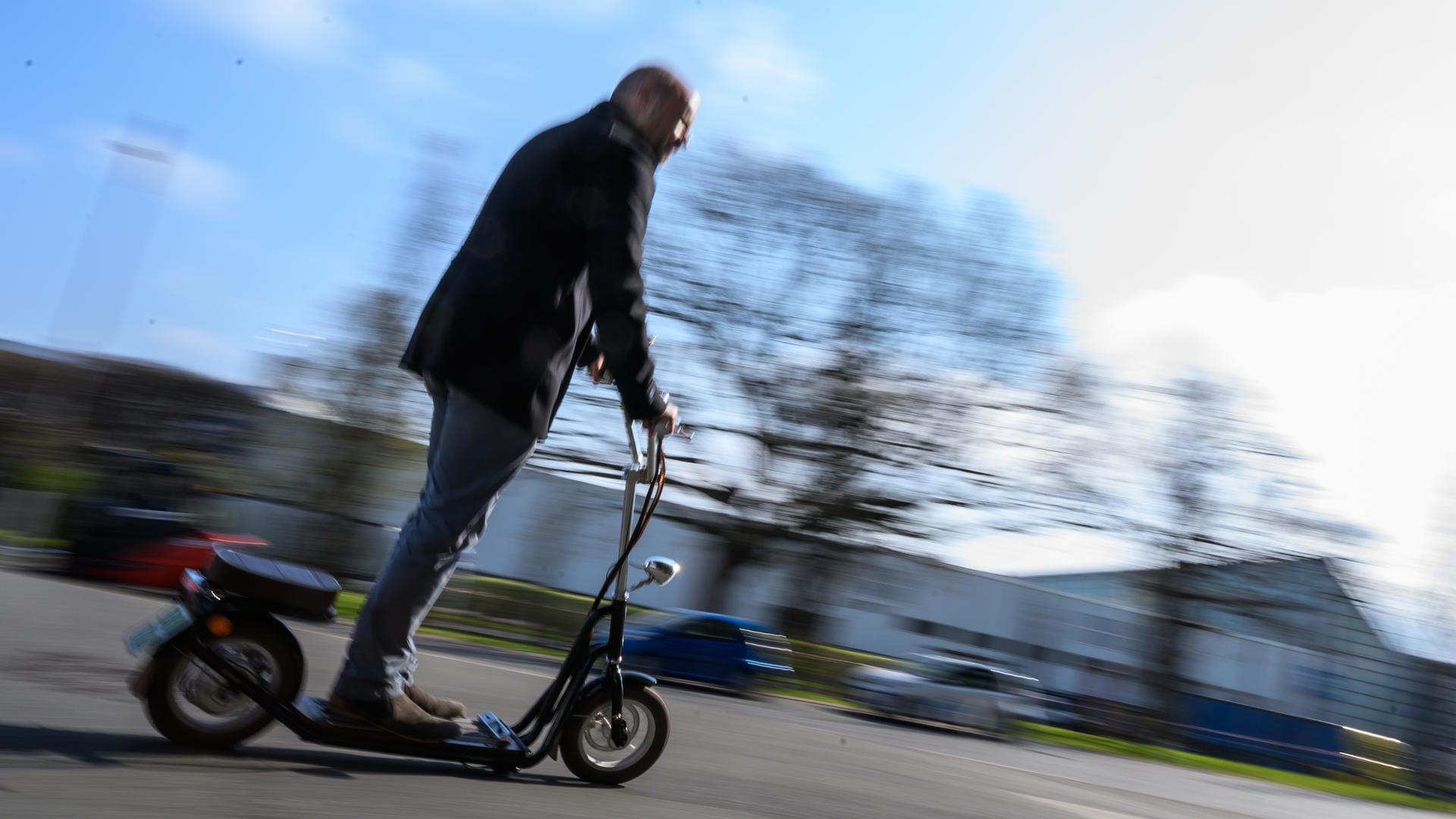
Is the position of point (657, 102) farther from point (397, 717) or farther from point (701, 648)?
point (701, 648)

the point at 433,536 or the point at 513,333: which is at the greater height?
the point at 513,333

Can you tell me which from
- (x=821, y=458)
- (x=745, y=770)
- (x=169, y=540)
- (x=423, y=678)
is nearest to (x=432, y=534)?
(x=745, y=770)

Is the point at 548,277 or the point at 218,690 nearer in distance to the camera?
the point at 218,690

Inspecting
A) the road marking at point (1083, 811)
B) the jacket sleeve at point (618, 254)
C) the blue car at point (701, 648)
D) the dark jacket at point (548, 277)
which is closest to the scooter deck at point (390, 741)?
the dark jacket at point (548, 277)

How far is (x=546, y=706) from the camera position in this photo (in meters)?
3.65

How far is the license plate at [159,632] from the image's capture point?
308 cm

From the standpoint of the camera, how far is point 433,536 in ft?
10.9

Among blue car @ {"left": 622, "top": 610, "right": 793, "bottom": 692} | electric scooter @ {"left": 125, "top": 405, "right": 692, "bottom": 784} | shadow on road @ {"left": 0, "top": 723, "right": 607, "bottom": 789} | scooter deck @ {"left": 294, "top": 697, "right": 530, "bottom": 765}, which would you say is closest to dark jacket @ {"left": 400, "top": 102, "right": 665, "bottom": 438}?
electric scooter @ {"left": 125, "top": 405, "right": 692, "bottom": 784}

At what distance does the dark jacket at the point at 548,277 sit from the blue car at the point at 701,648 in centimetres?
1485

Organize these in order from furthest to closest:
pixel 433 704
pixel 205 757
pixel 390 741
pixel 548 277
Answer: pixel 433 704, pixel 548 277, pixel 390 741, pixel 205 757

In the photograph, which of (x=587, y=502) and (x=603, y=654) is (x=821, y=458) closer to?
(x=587, y=502)

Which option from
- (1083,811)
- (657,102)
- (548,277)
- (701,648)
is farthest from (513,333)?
(701,648)

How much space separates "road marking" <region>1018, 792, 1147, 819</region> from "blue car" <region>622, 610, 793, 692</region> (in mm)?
12208

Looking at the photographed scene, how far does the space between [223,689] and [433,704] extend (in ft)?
1.91
